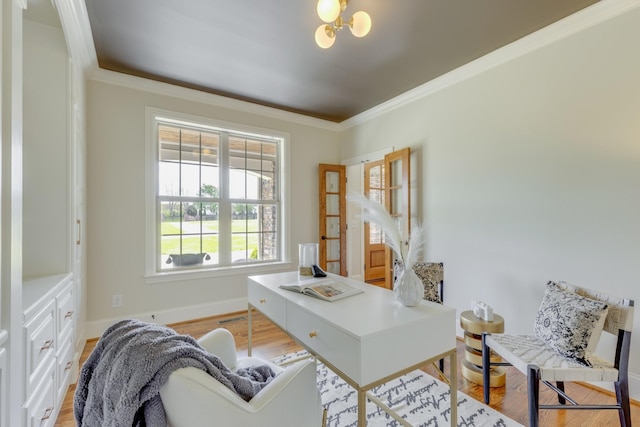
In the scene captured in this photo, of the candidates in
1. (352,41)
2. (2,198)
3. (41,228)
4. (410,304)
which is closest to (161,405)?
(2,198)

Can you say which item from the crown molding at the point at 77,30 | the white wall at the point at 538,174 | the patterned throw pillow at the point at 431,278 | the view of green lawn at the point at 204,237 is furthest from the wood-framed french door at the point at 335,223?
the crown molding at the point at 77,30

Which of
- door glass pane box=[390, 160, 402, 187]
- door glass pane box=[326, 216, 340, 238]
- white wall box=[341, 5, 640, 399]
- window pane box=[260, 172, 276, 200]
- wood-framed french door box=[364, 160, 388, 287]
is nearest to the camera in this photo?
white wall box=[341, 5, 640, 399]

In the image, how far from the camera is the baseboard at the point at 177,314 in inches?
114

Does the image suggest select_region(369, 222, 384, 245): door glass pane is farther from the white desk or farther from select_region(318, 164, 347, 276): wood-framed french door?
the white desk

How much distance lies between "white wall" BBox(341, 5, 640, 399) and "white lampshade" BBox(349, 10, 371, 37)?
1.49 meters

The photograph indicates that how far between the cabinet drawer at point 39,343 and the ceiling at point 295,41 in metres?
2.04

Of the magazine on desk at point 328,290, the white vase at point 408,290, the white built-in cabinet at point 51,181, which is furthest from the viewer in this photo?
the white built-in cabinet at point 51,181

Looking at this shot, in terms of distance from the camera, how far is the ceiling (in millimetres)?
2037

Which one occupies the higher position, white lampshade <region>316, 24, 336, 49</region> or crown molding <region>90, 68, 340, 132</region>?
crown molding <region>90, 68, 340, 132</region>

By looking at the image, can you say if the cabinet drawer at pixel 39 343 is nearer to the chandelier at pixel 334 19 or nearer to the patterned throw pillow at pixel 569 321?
the chandelier at pixel 334 19

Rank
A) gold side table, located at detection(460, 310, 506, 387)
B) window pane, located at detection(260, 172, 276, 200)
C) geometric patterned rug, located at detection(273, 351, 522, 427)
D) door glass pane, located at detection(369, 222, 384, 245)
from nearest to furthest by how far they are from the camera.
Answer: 1. geometric patterned rug, located at detection(273, 351, 522, 427)
2. gold side table, located at detection(460, 310, 506, 387)
3. window pane, located at detection(260, 172, 276, 200)
4. door glass pane, located at detection(369, 222, 384, 245)

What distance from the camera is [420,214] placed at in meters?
3.30

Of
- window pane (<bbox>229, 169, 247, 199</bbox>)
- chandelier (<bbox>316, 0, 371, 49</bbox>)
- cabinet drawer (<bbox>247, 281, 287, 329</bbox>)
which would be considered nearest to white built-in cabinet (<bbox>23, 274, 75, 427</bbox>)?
cabinet drawer (<bbox>247, 281, 287, 329</bbox>)

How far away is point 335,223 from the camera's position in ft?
14.8
